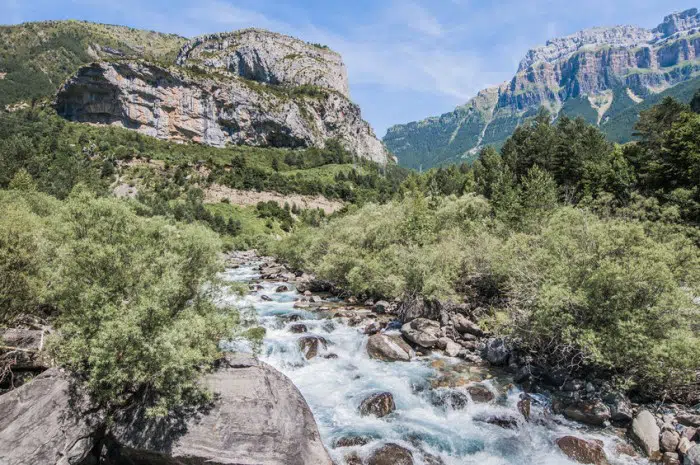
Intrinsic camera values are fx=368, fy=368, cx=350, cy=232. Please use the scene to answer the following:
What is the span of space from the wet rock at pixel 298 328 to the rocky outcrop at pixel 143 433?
15294 millimetres

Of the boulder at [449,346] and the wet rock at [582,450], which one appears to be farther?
the boulder at [449,346]

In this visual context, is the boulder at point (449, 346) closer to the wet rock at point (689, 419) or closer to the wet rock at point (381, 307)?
the wet rock at point (381, 307)

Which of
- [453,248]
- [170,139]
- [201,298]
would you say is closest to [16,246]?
[201,298]

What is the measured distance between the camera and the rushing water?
15.4 metres

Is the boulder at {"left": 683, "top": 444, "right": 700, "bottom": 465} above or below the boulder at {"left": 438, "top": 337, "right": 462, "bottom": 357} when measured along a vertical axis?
above

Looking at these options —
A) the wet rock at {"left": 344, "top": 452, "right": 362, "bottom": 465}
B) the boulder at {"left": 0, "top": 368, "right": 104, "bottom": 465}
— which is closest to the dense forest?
the boulder at {"left": 0, "top": 368, "right": 104, "bottom": 465}

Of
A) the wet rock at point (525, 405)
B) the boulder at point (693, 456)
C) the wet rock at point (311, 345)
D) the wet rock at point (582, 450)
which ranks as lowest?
the wet rock at point (582, 450)

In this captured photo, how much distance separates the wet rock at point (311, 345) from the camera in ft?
84.0

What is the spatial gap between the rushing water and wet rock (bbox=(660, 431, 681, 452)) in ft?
4.57

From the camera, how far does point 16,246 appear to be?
19.1m

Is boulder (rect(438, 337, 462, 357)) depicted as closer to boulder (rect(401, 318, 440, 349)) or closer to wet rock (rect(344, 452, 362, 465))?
boulder (rect(401, 318, 440, 349))

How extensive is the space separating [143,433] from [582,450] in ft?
55.5

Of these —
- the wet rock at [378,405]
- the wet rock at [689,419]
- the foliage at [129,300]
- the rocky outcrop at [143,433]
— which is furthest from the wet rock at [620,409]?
the foliage at [129,300]

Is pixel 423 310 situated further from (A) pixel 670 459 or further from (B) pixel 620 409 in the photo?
(A) pixel 670 459
